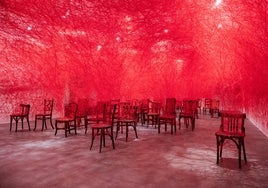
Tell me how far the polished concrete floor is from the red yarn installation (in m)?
2.34

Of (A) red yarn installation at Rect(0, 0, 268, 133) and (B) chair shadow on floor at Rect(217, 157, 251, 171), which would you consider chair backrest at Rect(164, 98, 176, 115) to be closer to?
(A) red yarn installation at Rect(0, 0, 268, 133)

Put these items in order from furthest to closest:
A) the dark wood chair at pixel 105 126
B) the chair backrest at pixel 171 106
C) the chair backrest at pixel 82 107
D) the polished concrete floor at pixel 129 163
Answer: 1. the chair backrest at pixel 82 107
2. the chair backrest at pixel 171 106
3. the dark wood chair at pixel 105 126
4. the polished concrete floor at pixel 129 163

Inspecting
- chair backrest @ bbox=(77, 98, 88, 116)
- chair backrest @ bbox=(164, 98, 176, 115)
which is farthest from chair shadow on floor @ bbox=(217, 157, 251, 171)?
chair backrest @ bbox=(77, 98, 88, 116)

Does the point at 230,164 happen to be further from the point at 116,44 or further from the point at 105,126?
the point at 116,44

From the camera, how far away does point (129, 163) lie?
4.14 metres

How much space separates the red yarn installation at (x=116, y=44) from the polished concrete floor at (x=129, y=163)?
7.67ft

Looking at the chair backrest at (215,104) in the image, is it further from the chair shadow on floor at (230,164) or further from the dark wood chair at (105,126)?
the chair shadow on floor at (230,164)

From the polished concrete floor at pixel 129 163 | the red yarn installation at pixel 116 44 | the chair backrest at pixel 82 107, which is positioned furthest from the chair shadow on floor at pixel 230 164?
the chair backrest at pixel 82 107

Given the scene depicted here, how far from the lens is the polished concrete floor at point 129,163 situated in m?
3.31

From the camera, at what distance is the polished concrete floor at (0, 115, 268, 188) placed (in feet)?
10.9

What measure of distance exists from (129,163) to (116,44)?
5060 millimetres

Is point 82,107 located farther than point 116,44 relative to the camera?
No

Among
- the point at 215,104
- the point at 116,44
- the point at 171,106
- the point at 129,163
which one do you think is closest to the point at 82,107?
the point at 116,44

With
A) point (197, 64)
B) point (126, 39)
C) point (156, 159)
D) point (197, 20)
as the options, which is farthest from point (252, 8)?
point (197, 64)
